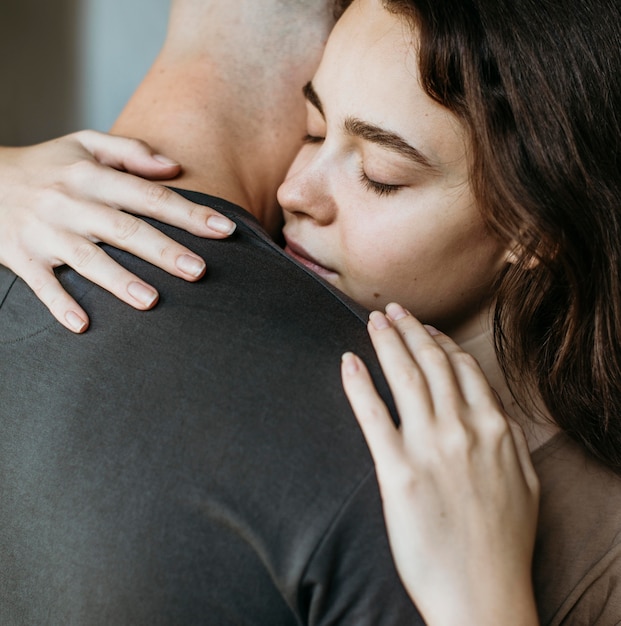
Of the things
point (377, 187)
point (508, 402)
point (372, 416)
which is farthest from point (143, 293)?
point (508, 402)

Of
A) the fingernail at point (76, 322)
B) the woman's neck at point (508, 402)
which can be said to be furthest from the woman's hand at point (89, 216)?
the woman's neck at point (508, 402)

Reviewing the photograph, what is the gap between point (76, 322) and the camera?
861 millimetres

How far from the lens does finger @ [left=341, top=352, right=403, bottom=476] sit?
0.75m

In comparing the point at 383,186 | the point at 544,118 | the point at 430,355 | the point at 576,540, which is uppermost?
the point at 544,118

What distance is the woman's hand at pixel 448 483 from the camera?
0.75 metres

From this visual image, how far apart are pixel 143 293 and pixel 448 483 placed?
0.39 meters

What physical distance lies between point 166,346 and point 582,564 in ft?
2.29

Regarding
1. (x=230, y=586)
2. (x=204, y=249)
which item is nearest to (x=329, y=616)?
(x=230, y=586)

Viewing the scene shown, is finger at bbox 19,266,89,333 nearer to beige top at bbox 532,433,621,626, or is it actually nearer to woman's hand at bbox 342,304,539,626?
woman's hand at bbox 342,304,539,626

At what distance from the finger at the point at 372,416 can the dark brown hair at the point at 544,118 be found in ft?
1.30

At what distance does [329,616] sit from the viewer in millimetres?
746

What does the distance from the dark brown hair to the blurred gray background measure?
1201mm

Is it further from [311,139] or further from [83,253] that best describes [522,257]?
[83,253]

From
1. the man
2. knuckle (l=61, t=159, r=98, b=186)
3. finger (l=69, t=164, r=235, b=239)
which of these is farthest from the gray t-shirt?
knuckle (l=61, t=159, r=98, b=186)
